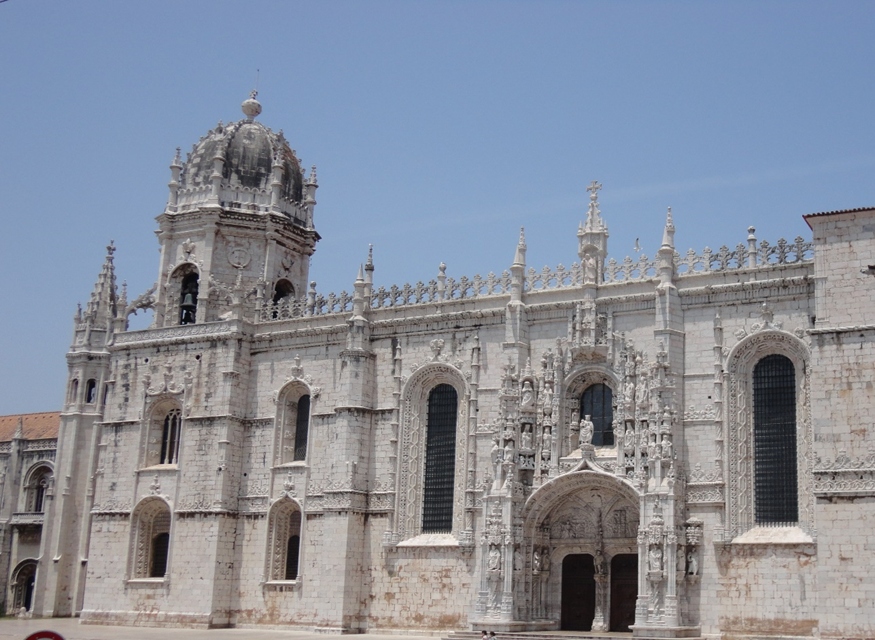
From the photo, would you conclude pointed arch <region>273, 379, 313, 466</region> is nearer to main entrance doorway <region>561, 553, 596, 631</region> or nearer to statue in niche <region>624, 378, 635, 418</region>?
main entrance doorway <region>561, 553, 596, 631</region>

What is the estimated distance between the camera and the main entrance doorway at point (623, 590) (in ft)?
111

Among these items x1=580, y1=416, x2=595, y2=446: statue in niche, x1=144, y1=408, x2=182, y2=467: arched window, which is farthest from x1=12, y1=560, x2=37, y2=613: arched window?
x1=580, y1=416, x2=595, y2=446: statue in niche

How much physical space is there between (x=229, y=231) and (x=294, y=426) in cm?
841

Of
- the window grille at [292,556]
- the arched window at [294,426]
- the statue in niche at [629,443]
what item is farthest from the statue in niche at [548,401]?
the window grille at [292,556]

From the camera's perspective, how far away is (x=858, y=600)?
93.7 ft

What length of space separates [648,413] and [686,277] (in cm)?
445

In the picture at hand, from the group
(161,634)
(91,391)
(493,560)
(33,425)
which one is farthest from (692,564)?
(33,425)

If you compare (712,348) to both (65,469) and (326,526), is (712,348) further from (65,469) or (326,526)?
(65,469)

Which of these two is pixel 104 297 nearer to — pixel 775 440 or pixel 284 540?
pixel 284 540

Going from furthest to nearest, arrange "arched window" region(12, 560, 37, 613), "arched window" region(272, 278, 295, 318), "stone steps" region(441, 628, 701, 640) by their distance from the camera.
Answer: "arched window" region(12, 560, 37, 613) → "arched window" region(272, 278, 295, 318) → "stone steps" region(441, 628, 701, 640)

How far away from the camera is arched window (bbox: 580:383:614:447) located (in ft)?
115

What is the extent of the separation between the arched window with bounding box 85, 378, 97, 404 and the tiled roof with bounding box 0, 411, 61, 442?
28.3 ft

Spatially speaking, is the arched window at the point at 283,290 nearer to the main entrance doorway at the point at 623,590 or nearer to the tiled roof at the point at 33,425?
the main entrance doorway at the point at 623,590

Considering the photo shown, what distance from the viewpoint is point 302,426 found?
4122 cm
